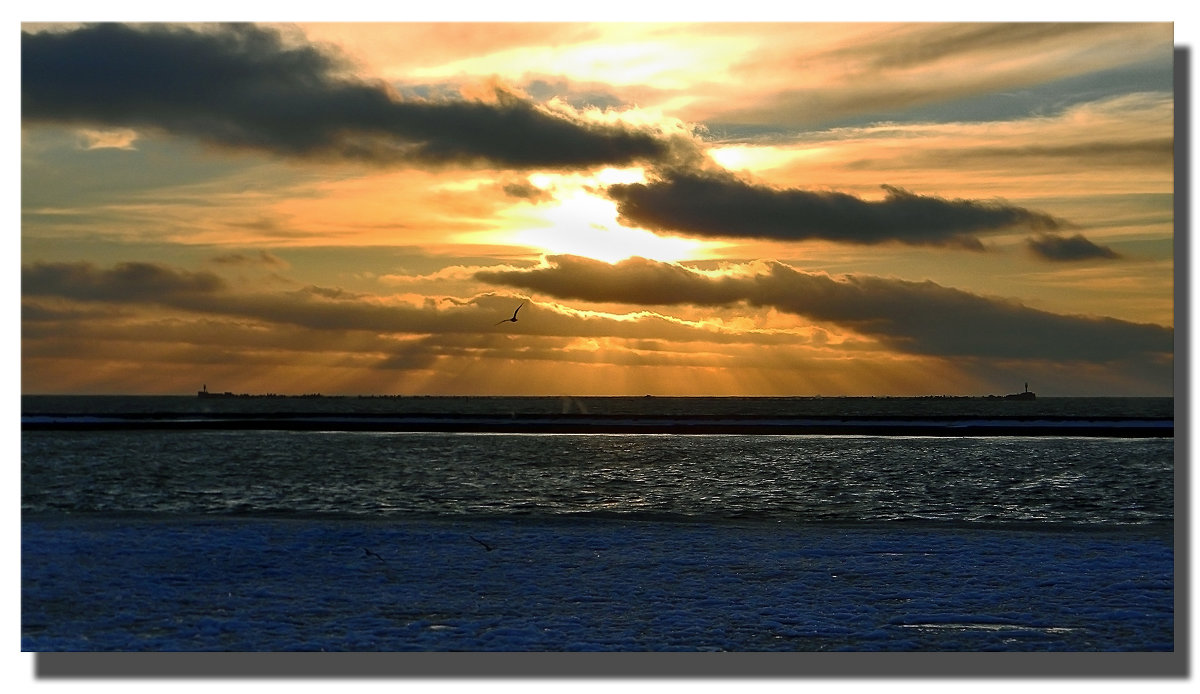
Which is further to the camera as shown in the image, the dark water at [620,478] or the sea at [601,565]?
the dark water at [620,478]

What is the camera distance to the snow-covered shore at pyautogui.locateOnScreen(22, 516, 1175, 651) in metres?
12.0

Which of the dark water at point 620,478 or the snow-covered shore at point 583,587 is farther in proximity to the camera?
the dark water at point 620,478

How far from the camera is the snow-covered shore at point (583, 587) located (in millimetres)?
12008

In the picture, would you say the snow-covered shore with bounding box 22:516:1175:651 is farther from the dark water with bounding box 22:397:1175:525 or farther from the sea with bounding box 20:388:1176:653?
the dark water with bounding box 22:397:1175:525

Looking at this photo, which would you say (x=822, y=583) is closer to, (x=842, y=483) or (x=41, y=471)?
(x=842, y=483)

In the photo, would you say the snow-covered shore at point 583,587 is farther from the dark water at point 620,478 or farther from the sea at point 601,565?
the dark water at point 620,478

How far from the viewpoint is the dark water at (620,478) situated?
2762 centimetres

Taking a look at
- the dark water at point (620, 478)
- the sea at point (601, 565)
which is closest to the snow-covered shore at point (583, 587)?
the sea at point (601, 565)

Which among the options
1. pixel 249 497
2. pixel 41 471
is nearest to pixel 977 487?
pixel 249 497

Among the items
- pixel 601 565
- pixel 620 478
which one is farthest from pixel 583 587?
pixel 620 478

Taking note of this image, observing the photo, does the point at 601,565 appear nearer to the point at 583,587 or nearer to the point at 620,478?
the point at 583,587

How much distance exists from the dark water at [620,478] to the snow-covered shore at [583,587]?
14.2 feet

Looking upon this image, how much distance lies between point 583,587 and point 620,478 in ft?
78.6

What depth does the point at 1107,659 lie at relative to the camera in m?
10.6
